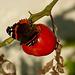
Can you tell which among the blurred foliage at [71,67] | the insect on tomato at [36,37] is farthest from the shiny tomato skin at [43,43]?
the blurred foliage at [71,67]

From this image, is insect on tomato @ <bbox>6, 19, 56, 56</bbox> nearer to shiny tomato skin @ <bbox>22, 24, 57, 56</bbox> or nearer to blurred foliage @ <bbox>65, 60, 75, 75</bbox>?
shiny tomato skin @ <bbox>22, 24, 57, 56</bbox>

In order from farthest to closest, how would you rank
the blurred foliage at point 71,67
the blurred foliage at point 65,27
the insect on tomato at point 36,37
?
1. the blurred foliage at point 65,27
2. the blurred foliage at point 71,67
3. the insect on tomato at point 36,37

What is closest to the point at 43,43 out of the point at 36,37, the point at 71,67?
the point at 36,37

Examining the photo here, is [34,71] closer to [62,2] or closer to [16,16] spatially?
[16,16]

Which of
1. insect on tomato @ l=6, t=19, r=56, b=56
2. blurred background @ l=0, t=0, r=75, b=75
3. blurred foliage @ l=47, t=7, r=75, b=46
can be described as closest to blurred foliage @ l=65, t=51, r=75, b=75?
blurred background @ l=0, t=0, r=75, b=75

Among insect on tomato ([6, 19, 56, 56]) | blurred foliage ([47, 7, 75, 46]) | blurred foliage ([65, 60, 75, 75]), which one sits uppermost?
blurred foliage ([47, 7, 75, 46])

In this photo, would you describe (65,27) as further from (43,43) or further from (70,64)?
(43,43)

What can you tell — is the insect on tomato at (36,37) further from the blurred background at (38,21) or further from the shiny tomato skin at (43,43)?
the blurred background at (38,21)

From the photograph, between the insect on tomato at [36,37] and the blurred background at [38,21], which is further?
the blurred background at [38,21]
